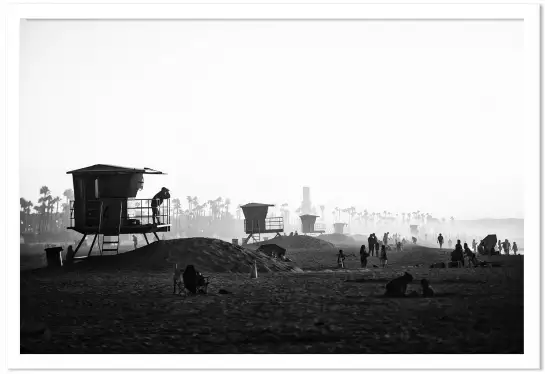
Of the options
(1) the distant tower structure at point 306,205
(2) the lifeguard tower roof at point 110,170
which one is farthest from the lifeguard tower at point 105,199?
(1) the distant tower structure at point 306,205

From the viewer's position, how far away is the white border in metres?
14.4

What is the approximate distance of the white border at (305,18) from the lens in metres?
14.4

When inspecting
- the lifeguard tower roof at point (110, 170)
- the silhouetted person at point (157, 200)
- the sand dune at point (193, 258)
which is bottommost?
the sand dune at point (193, 258)

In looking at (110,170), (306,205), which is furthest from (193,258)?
(306,205)

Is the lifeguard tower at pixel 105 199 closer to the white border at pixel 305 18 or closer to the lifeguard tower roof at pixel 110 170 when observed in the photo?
the lifeguard tower roof at pixel 110 170

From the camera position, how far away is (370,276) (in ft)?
91.5

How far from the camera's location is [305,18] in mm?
16547

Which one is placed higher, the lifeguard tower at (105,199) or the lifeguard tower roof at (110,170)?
the lifeguard tower roof at (110,170)

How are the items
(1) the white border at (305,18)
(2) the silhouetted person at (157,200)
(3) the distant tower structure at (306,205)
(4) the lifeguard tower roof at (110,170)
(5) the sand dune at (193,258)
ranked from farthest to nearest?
(3) the distant tower structure at (306,205)
(2) the silhouetted person at (157,200)
(4) the lifeguard tower roof at (110,170)
(5) the sand dune at (193,258)
(1) the white border at (305,18)

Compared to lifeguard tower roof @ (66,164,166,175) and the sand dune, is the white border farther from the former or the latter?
lifeguard tower roof @ (66,164,166,175)

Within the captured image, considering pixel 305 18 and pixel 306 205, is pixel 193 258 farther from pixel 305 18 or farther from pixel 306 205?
pixel 306 205

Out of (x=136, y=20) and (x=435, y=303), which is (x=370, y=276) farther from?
(x=136, y=20)

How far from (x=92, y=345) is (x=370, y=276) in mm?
15324
